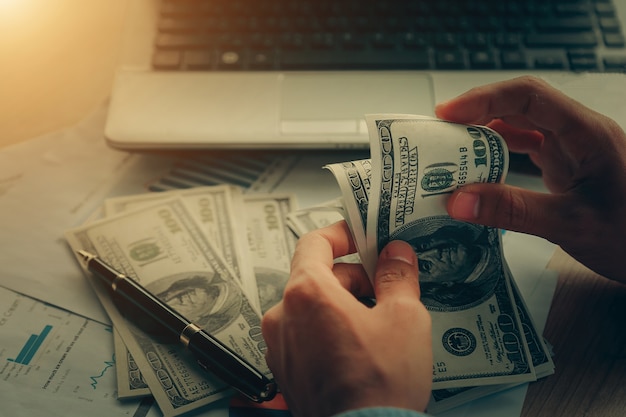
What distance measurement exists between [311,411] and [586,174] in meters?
0.41

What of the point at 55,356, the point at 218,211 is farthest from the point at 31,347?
the point at 218,211

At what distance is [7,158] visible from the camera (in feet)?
2.81

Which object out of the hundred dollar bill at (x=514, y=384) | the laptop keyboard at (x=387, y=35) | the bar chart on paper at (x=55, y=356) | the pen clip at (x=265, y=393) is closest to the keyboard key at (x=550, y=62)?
the laptop keyboard at (x=387, y=35)

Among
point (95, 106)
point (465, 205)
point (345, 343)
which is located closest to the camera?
point (345, 343)

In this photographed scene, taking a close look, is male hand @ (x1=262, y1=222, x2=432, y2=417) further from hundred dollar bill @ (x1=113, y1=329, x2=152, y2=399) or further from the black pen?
hundred dollar bill @ (x1=113, y1=329, x2=152, y2=399)

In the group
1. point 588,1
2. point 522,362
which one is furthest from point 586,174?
point 588,1

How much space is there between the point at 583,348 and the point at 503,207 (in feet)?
0.63

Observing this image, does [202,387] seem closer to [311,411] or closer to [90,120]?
[311,411]

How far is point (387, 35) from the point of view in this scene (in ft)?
2.79

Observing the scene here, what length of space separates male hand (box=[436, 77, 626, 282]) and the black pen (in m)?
0.28

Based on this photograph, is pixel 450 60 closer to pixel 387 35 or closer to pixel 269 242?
pixel 387 35

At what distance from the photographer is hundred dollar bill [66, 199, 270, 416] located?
2.05 ft

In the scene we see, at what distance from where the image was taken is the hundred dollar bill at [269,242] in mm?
715

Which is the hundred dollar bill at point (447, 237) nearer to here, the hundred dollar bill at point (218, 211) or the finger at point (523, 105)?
Result: the finger at point (523, 105)
